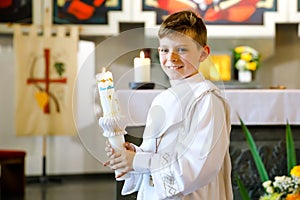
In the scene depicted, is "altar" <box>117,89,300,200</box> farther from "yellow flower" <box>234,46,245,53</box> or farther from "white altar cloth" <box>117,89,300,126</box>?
"yellow flower" <box>234,46,245,53</box>

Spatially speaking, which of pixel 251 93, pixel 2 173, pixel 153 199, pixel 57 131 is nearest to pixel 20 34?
pixel 57 131

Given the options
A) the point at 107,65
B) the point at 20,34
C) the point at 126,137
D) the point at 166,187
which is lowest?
the point at 166,187

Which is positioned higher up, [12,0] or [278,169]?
[12,0]

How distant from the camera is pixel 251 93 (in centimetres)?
328

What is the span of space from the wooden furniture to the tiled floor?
0.10m

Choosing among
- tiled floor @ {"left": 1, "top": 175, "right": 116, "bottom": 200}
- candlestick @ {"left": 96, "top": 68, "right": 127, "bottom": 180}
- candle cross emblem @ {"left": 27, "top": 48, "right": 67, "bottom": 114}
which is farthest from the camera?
candle cross emblem @ {"left": 27, "top": 48, "right": 67, "bottom": 114}

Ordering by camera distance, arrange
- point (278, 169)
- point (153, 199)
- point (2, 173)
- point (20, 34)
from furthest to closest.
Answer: point (20, 34) < point (2, 173) < point (278, 169) < point (153, 199)

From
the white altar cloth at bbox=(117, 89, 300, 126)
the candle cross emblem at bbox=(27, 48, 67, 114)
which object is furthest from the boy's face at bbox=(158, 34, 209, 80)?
the candle cross emblem at bbox=(27, 48, 67, 114)

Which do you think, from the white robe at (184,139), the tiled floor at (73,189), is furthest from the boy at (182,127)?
the tiled floor at (73,189)

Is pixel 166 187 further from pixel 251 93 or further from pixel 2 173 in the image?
pixel 2 173

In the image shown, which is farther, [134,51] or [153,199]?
[153,199]

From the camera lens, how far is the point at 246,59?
5.75 meters

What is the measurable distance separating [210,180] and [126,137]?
208 millimetres

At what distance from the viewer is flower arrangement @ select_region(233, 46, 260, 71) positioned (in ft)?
18.7
